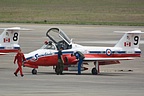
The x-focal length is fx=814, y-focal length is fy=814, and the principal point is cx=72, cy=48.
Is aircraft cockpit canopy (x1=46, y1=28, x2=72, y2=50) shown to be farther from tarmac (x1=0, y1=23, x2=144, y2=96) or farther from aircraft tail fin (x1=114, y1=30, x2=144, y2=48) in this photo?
aircraft tail fin (x1=114, y1=30, x2=144, y2=48)

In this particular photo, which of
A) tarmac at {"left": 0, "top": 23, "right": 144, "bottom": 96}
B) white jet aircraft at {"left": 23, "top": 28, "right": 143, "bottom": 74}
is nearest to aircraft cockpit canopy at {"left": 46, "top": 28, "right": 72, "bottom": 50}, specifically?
white jet aircraft at {"left": 23, "top": 28, "right": 143, "bottom": 74}

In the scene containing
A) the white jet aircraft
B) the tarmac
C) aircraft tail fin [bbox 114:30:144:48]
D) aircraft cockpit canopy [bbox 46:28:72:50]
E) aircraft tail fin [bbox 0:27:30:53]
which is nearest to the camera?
the tarmac

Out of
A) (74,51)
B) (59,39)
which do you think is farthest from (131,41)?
(59,39)

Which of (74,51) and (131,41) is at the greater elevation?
(131,41)

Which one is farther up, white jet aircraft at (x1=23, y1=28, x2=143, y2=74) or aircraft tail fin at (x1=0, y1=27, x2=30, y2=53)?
aircraft tail fin at (x1=0, y1=27, x2=30, y2=53)

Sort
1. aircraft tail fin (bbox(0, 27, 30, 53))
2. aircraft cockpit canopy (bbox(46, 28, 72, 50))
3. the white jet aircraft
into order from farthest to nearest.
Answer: aircraft tail fin (bbox(0, 27, 30, 53)) → aircraft cockpit canopy (bbox(46, 28, 72, 50)) → the white jet aircraft

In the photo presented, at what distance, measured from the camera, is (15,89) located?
107ft

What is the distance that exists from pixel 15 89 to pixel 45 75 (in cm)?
818

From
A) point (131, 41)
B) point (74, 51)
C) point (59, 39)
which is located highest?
point (59, 39)

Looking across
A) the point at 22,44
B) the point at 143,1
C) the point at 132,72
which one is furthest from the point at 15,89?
the point at 143,1

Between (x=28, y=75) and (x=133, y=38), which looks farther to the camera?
(x=133, y=38)

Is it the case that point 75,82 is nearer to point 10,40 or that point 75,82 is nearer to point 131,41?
point 131,41

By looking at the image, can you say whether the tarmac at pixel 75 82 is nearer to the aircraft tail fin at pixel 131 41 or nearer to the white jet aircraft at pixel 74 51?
the white jet aircraft at pixel 74 51

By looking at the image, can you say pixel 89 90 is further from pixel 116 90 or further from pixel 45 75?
pixel 45 75
